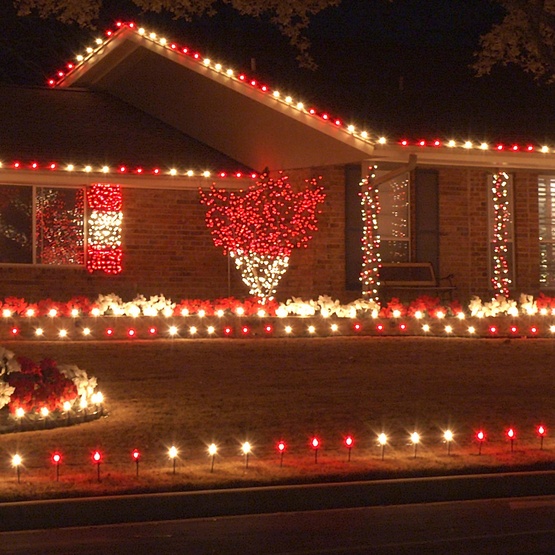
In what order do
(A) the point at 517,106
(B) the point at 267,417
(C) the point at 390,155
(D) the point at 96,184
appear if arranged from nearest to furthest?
1. (B) the point at 267,417
2. (C) the point at 390,155
3. (D) the point at 96,184
4. (A) the point at 517,106

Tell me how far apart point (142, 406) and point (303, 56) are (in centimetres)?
1185

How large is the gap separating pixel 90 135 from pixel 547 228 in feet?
26.8

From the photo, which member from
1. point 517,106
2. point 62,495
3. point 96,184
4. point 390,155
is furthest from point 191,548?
point 517,106

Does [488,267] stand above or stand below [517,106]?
below

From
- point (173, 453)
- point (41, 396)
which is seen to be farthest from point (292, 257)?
point (173, 453)

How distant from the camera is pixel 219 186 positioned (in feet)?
66.8

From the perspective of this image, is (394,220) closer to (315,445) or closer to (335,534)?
(315,445)

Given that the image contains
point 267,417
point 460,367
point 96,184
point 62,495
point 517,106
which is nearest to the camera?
point 62,495

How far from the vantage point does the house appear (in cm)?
1892

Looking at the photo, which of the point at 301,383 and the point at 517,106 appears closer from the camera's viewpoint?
the point at 301,383

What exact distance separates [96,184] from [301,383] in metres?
7.45

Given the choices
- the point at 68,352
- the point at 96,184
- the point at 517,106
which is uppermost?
the point at 517,106

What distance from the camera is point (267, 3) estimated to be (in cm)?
2211

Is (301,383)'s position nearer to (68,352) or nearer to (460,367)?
(460,367)
